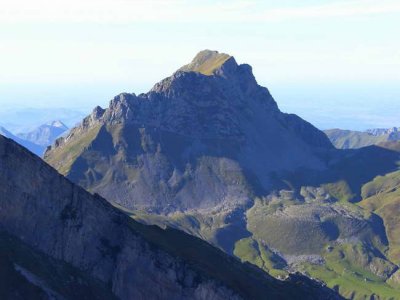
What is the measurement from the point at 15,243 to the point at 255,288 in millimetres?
56164

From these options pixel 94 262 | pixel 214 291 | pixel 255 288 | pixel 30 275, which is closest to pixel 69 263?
pixel 94 262

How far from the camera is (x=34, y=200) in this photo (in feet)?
394

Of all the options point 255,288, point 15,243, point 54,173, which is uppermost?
point 54,173

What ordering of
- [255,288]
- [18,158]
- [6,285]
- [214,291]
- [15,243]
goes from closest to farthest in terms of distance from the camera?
[6,285] < [15,243] < [18,158] < [214,291] < [255,288]

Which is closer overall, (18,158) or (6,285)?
(6,285)

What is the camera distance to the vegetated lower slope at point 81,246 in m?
116

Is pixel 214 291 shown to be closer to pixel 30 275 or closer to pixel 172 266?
pixel 172 266

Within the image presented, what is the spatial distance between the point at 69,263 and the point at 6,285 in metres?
18.8

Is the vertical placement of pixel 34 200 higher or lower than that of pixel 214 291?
higher

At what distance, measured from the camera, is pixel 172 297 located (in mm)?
125375

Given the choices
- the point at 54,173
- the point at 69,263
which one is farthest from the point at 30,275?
the point at 54,173

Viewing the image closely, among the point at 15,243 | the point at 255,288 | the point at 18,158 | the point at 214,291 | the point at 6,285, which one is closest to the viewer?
the point at 6,285

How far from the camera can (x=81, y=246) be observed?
12344 cm

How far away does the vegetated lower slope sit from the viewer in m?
116
